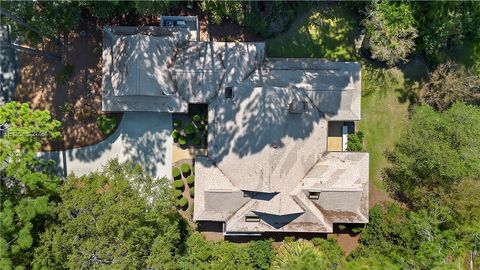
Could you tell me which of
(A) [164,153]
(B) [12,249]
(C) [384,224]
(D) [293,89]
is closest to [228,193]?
(A) [164,153]

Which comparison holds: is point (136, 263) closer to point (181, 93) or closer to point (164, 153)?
point (164, 153)

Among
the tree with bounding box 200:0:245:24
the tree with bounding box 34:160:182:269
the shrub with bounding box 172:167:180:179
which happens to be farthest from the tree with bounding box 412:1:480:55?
the tree with bounding box 34:160:182:269

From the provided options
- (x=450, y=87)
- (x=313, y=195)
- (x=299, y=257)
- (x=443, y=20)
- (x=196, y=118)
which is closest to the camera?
(x=299, y=257)

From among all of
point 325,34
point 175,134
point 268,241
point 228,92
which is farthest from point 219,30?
point 268,241

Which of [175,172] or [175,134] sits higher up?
[175,134]

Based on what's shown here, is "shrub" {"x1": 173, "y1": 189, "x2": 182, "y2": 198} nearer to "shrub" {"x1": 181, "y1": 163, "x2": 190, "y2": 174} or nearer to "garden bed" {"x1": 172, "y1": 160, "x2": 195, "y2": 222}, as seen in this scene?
"garden bed" {"x1": 172, "y1": 160, "x2": 195, "y2": 222}

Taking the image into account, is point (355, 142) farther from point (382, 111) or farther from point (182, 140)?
point (182, 140)

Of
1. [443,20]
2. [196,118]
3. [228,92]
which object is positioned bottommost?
[196,118]

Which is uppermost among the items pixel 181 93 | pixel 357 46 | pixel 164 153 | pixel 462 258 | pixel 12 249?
pixel 357 46
